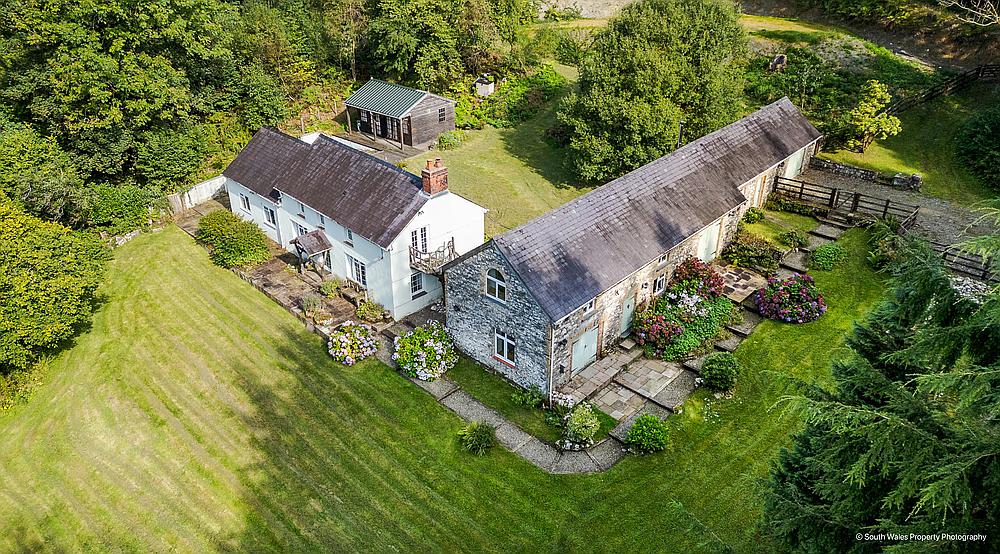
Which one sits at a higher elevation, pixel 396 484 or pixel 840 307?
pixel 840 307

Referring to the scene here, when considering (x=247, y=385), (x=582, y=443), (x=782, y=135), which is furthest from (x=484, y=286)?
(x=782, y=135)

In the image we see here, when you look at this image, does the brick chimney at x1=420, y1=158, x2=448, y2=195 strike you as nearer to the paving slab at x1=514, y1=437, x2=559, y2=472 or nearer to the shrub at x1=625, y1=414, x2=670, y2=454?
the paving slab at x1=514, y1=437, x2=559, y2=472

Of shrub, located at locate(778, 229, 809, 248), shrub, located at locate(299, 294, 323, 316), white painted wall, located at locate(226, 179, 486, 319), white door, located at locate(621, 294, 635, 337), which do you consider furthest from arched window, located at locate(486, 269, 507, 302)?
shrub, located at locate(778, 229, 809, 248)

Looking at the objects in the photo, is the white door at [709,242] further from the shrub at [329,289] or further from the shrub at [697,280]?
the shrub at [329,289]

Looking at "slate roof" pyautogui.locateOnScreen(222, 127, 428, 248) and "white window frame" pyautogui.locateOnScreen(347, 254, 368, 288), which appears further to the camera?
"white window frame" pyautogui.locateOnScreen(347, 254, 368, 288)

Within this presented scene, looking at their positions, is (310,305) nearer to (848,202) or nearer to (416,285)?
(416,285)

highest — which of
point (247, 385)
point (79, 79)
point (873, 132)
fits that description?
point (79, 79)

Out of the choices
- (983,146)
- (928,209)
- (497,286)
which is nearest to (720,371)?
(497,286)

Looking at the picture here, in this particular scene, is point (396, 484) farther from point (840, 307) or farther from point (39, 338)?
point (840, 307)
